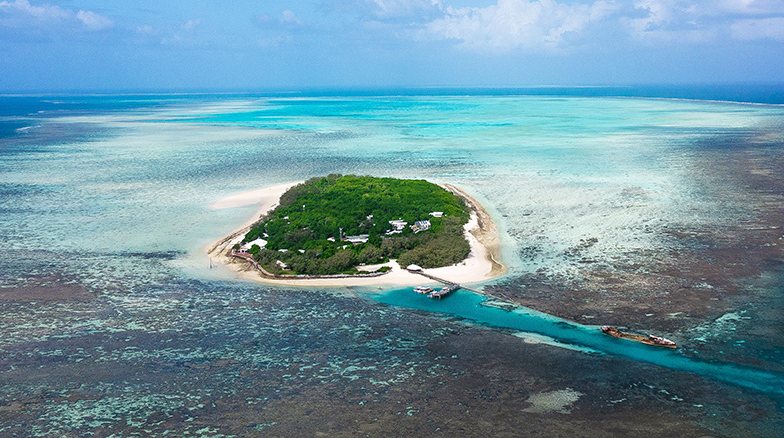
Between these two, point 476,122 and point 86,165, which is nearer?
point 86,165

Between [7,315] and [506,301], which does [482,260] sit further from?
[7,315]

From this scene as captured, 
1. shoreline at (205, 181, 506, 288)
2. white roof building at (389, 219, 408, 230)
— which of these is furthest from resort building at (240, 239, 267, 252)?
white roof building at (389, 219, 408, 230)

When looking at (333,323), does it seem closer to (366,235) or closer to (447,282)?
(447,282)

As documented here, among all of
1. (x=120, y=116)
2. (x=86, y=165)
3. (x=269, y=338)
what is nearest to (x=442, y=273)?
(x=269, y=338)

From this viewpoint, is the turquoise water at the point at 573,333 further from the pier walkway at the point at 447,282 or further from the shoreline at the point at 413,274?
the shoreline at the point at 413,274

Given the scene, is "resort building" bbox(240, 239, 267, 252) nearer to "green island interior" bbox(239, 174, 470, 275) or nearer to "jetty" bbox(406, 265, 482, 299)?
"green island interior" bbox(239, 174, 470, 275)

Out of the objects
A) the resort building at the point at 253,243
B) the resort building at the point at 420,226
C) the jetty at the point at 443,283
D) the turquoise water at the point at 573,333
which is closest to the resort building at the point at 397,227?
the resort building at the point at 420,226

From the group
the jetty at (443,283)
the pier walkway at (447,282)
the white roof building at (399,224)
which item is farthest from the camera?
the white roof building at (399,224)
